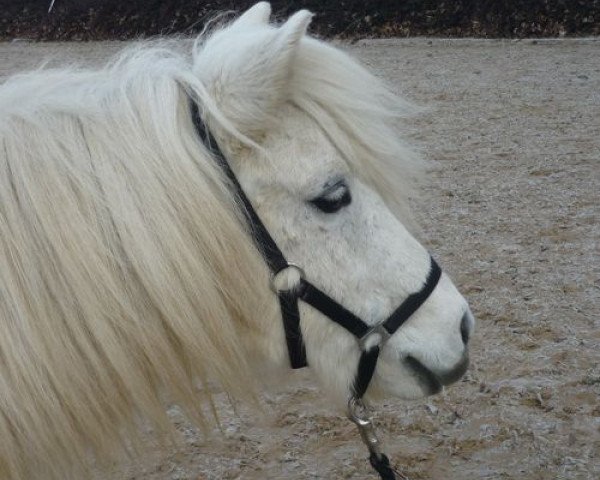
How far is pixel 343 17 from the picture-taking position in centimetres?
1261

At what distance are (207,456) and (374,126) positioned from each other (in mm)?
1541

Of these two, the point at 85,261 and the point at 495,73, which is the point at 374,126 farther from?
the point at 495,73

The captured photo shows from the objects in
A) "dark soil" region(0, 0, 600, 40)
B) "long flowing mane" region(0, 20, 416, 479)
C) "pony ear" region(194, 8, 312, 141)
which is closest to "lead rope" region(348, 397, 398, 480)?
"long flowing mane" region(0, 20, 416, 479)

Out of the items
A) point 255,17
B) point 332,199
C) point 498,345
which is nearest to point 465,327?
point 332,199

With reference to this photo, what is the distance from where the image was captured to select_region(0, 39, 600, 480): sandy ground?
265cm

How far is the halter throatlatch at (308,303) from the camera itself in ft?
5.16

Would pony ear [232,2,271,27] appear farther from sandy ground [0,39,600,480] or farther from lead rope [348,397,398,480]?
sandy ground [0,39,600,480]

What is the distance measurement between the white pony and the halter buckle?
0.02 metres

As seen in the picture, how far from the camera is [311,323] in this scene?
1664 mm

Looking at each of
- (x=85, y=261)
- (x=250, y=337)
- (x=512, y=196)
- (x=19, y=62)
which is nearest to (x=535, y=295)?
(x=512, y=196)

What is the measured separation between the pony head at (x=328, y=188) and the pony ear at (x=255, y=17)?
0.31 ft

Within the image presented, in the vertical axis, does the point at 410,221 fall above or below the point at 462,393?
above

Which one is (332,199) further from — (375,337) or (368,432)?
(368,432)

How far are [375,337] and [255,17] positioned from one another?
0.82 meters
